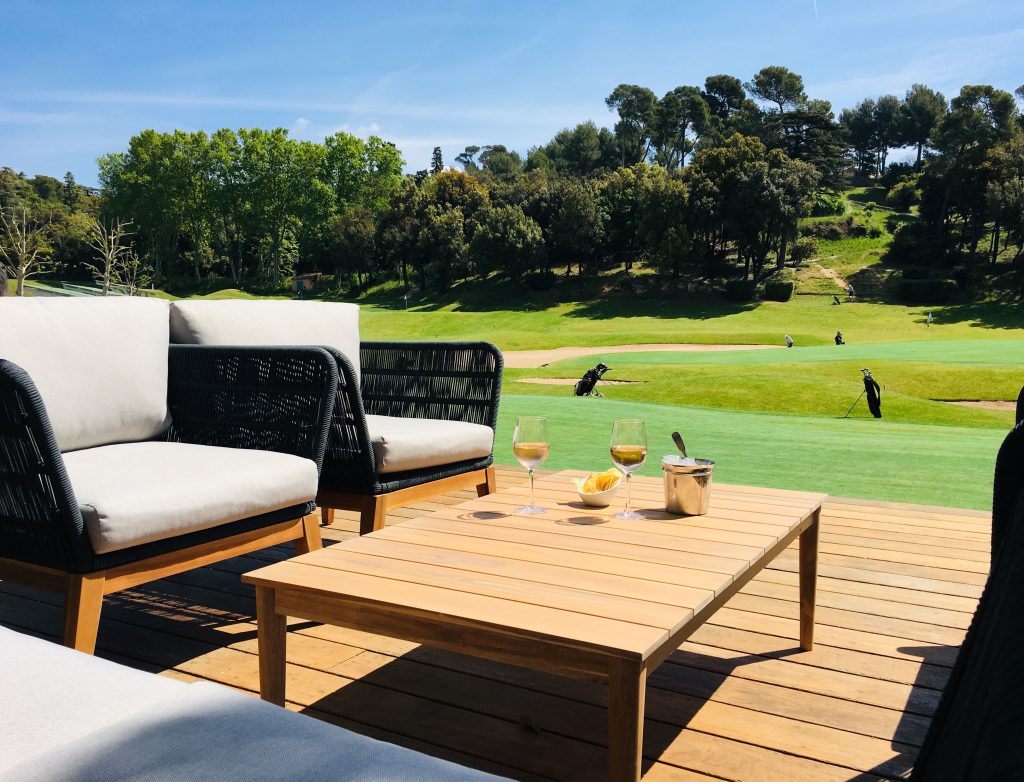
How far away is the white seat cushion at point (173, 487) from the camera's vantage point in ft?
6.39

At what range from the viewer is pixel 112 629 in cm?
243

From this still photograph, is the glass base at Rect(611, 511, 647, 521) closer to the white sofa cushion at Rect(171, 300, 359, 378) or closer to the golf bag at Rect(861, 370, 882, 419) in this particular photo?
the white sofa cushion at Rect(171, 300, 359, 378)

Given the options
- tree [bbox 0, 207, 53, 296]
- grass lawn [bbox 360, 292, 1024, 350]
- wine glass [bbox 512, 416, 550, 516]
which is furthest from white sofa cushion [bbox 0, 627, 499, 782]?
grass lawn [bbox 360, 292, 1024, 350]

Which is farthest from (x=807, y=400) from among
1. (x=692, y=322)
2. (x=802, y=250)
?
(x=802, y=250)

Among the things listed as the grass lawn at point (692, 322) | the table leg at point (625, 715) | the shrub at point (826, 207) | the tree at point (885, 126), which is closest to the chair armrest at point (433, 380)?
the table leg at point (625, 715)

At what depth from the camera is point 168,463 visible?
237cm

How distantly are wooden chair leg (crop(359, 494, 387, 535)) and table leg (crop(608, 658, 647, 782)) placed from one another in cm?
161

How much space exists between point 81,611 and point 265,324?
1.56 metres

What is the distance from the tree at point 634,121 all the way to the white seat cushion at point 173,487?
65.0 meters

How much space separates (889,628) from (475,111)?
85080 millimetres

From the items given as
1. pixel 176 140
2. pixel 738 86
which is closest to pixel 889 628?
pixel 176 140

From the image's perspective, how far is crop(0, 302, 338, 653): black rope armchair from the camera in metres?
1.90

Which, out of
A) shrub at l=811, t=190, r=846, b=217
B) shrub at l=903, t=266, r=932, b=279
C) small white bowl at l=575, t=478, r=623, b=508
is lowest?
small white bowl at l=575, t=478, r=623, b=508

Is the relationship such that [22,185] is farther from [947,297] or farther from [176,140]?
[947,297]
